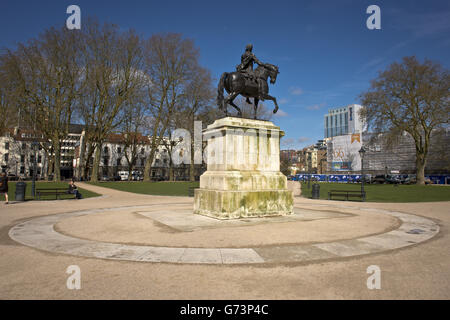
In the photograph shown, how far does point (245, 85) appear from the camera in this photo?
1088cm

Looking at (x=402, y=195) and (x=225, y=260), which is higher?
(x=225, y=260)

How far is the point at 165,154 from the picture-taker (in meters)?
86.8

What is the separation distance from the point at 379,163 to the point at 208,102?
6444cm

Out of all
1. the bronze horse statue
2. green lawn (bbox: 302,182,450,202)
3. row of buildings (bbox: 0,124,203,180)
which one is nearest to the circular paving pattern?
the bronze horse statue

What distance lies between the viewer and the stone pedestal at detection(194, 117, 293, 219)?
9.62 m

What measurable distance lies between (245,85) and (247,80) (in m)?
0.23

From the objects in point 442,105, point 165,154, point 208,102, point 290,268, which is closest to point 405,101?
point 442,105

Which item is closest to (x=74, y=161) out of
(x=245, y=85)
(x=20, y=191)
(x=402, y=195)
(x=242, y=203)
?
(x=20, y=191)

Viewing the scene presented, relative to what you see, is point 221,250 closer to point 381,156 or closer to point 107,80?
point 107,80

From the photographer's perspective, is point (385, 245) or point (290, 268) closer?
point (290, 268)

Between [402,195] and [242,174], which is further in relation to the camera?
[402,195]

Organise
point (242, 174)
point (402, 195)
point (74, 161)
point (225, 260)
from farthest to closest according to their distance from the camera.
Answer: point (74, 161), point (402, 195), point (242, 174), point (225, 260)

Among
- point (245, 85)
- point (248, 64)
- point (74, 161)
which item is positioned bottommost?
point (74, 161)
